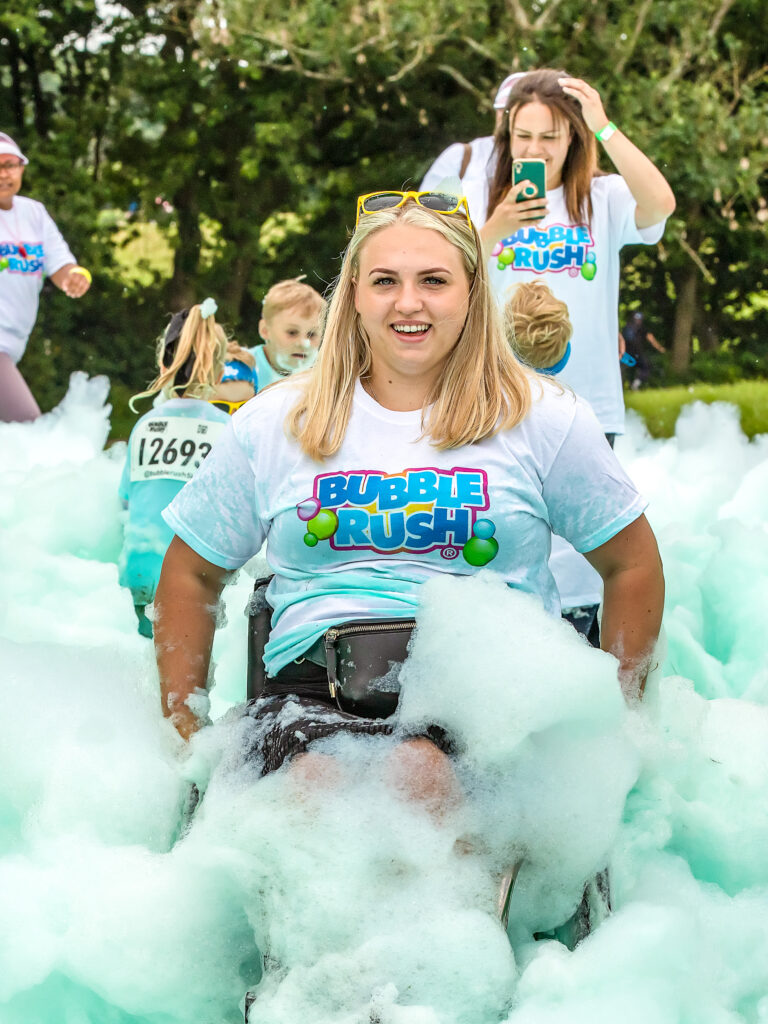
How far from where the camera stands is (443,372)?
7.35 ft

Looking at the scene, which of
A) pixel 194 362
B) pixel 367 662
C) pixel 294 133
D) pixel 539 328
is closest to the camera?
pixel 367 662

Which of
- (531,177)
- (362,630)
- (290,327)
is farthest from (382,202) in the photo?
(290,327)

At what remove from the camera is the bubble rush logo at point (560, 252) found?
149 inches

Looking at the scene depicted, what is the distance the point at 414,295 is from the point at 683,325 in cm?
873

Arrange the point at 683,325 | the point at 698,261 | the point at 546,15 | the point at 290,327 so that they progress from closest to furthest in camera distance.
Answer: the point at 290,327
the point at 546,15
the point at 698,261
the point at 683,325

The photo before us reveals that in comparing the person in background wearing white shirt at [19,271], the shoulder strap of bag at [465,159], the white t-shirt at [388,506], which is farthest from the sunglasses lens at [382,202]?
the person in background wearing white shirt at [19,271]

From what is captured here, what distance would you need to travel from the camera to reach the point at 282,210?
10.3m

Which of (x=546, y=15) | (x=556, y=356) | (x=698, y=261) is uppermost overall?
Answer: (x=546, y=15)

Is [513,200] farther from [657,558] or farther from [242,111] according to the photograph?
[242,111]

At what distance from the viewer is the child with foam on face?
10.4ft

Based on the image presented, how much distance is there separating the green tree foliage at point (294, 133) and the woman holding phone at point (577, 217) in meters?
5.66

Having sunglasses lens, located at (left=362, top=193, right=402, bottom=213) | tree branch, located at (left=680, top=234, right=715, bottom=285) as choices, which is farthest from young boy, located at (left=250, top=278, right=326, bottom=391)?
tree branch, located at (left=680, top=234, right=715, bottom=285)

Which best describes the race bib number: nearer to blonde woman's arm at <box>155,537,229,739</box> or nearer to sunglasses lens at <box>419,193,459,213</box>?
blonde woman's arm at <box>155,537,229,739</box>

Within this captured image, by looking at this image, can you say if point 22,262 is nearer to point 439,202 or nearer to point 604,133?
point 604,133
